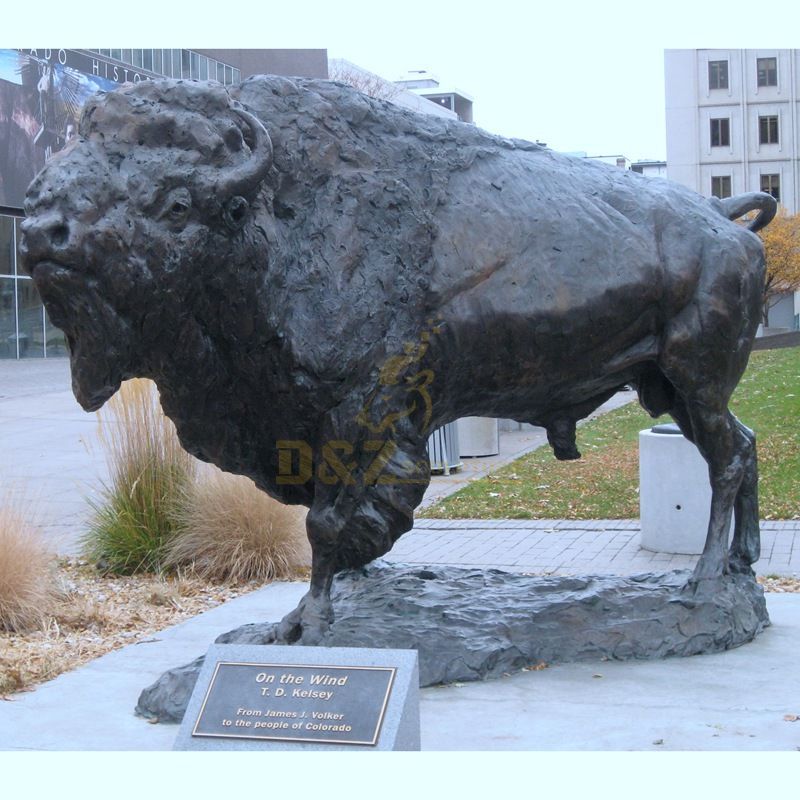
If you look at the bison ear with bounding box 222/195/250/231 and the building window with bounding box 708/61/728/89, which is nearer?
the bison ear with bounding box 222/195/250/231

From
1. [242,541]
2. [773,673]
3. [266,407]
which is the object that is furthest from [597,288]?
[242,541]

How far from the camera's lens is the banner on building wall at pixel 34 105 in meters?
29.4

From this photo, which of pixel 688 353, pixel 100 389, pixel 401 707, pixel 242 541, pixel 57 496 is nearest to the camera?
pixel 401 707

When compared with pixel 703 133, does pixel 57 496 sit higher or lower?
lower

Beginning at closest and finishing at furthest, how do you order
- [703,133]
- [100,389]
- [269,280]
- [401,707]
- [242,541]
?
[401,707] → [100,389] → [269,280] → [242,541] → [703,133]

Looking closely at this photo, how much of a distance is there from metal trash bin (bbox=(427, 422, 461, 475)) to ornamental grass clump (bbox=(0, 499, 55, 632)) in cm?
608

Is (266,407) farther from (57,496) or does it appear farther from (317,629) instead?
(57,496)

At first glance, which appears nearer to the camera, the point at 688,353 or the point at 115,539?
the point at 688,353

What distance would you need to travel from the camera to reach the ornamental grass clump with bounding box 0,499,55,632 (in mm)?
6238

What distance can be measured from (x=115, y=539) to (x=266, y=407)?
3903mm

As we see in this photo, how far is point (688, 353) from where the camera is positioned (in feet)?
15.6

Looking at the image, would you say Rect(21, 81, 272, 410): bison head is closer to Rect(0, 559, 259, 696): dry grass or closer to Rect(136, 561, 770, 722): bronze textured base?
Rect(136, 561, 770, 722): bronze textured base

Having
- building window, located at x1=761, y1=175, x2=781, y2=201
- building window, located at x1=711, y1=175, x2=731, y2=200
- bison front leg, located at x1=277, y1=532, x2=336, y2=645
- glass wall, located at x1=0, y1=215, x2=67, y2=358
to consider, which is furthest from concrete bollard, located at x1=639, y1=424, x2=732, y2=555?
building window, located at x1=761, y1=175, x2=781, y2=201

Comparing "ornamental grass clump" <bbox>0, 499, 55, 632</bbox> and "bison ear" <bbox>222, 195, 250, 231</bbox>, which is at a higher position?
"bison ear" <bbox>222, 195, 250, 231</bbox>
